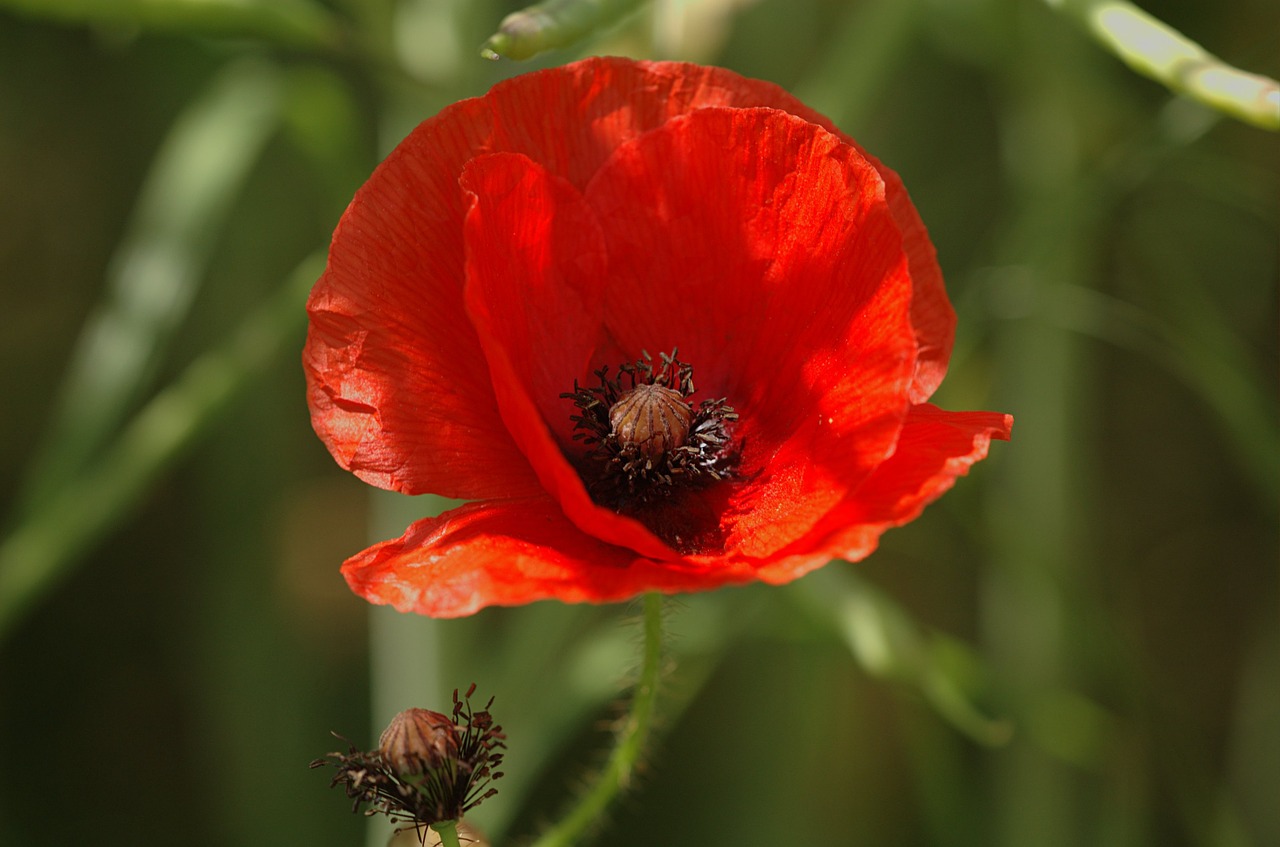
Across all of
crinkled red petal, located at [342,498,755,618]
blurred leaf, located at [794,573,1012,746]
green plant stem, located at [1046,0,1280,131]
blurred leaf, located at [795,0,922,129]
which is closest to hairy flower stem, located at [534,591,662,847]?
crinkled red petal, located at [342,498,755,618]

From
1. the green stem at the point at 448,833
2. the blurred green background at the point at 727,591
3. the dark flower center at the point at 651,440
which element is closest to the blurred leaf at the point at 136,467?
the blurred green background at the point at 727,591

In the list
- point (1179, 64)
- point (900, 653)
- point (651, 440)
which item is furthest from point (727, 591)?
point (1179, 64)

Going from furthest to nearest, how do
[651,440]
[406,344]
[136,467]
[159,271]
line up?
[159,271]
[136,467]
[651,440]
[406,344]

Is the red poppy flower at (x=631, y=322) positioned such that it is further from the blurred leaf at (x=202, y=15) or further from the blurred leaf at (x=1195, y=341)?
the blurred leaf at (x=1195, y=341)

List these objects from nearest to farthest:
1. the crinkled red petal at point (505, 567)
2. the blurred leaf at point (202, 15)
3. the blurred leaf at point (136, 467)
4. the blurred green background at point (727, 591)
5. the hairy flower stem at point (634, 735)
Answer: the crinkled red petal at point (505, 567)
the hairy flower stem at point (634, 735)
the blurred leaf at point (202, 15)
the blurred leaf at point (136, 467)
the blurred green background at point (727, 591)

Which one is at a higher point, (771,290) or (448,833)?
(771,290)

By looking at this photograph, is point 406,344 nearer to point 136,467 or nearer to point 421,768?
point 421,768

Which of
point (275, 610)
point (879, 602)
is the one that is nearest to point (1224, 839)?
point (879, 602)
